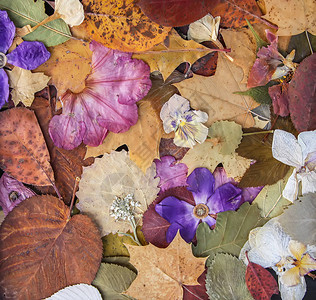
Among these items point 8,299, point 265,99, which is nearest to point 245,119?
point 265,99

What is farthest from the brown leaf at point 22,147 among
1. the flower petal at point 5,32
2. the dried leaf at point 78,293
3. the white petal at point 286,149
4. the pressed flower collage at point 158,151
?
the white petal at point 286,149

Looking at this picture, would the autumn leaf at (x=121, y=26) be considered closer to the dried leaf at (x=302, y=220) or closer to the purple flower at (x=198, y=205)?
the purple flower at (x=198, y=205)

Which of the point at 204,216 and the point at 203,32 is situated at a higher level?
the point at 203,32

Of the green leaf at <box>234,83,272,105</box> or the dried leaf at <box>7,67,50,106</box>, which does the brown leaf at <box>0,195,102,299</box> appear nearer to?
the dried leaf at <box>7,67,50,106</box>

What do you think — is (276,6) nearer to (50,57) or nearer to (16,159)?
(50,57)

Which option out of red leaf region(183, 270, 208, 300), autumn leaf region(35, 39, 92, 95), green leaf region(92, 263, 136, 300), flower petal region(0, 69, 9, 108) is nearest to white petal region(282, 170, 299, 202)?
red leaf region(183, 270, 208, 300)
